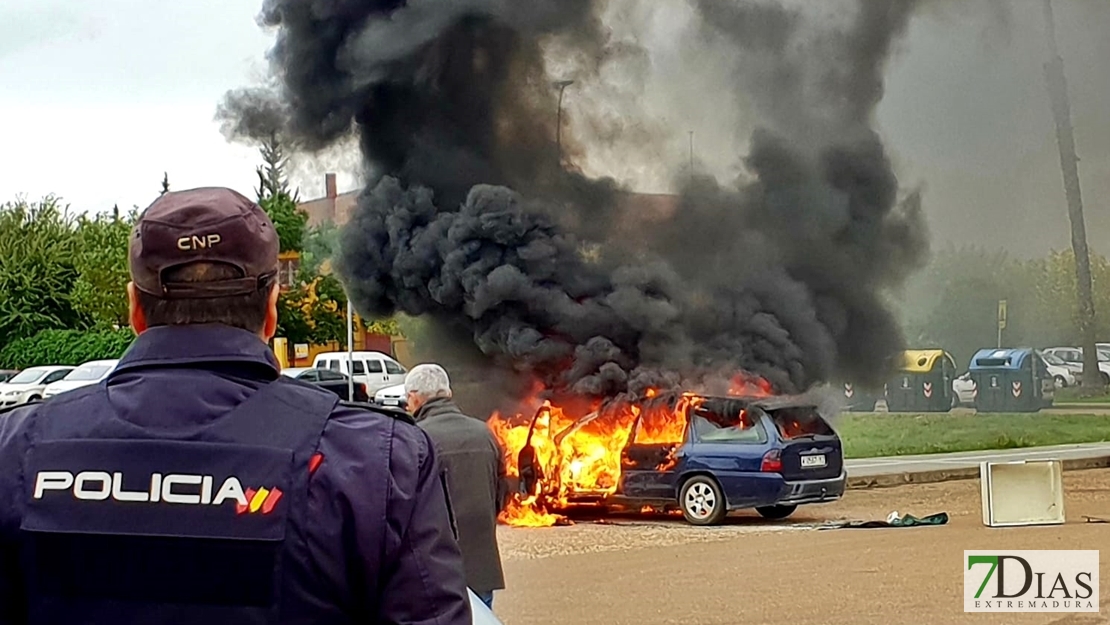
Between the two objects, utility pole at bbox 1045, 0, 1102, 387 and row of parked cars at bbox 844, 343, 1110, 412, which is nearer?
utility pole at bbox 1045, 0, 1102, 387

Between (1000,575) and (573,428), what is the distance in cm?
738

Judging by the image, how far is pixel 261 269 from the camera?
1864mm

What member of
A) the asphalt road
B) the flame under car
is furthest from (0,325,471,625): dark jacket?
the asphalt road

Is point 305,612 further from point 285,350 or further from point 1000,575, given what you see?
point 285,350

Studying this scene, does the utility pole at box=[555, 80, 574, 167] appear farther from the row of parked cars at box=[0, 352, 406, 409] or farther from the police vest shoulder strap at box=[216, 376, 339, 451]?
the police vest shoulder strap at box=[216, 376, 339, 451]

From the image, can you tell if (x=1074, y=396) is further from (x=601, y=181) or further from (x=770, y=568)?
(x=770, y=568)

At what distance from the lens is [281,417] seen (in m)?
1.76

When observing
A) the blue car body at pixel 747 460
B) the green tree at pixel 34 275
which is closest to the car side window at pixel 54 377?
the green tree at pixel 34 275

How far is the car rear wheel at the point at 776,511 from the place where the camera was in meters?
A: 14.0

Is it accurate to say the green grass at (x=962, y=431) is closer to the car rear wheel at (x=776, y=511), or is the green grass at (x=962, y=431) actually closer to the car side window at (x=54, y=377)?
the car rear wheel at (x=776, y=511)

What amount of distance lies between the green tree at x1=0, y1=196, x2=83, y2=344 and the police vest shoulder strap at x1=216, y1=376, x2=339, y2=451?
1536 inches

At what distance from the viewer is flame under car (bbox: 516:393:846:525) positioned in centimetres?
1319

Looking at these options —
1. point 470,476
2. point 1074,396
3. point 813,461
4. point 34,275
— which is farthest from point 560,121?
point 34,275

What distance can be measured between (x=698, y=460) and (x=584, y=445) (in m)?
1.80
